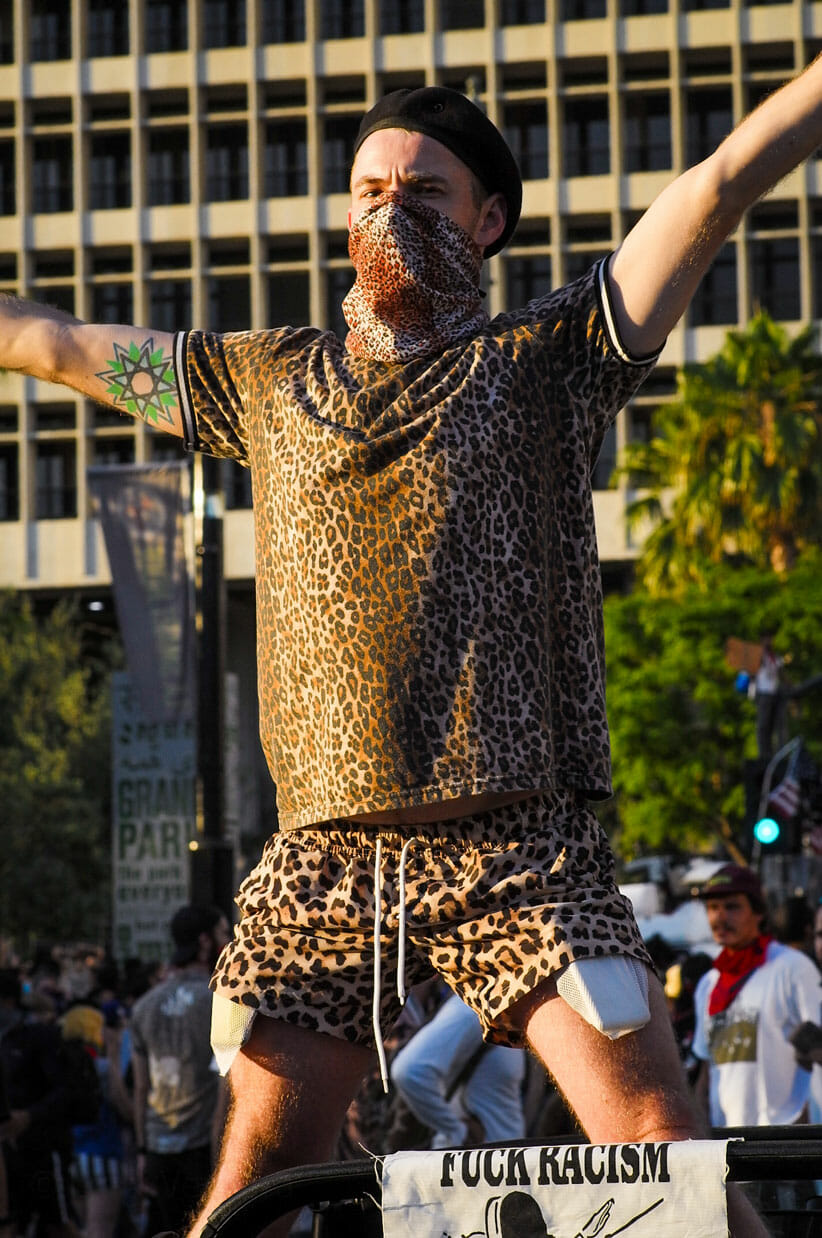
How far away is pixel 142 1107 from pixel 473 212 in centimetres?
775

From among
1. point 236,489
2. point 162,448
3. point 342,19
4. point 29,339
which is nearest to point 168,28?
point 342,19

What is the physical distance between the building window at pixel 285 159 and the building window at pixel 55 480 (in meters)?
→ 10.5

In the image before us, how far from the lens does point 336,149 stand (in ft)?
204

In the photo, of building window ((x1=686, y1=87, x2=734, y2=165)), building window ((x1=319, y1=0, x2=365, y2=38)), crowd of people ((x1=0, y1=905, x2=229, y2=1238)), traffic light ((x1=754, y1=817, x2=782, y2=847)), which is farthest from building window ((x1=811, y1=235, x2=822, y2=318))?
crowd of people ((x1=0, y1=905, x2=229, y2=1238))

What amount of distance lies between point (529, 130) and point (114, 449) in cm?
1686

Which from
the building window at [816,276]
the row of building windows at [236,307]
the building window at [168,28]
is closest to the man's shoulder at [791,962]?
the row of building windows at [236,307]

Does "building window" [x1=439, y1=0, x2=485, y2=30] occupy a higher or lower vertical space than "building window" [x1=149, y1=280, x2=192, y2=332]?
higher

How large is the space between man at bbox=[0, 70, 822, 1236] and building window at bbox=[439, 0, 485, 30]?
204 feet

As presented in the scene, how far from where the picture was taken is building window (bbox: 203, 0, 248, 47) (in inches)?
2463

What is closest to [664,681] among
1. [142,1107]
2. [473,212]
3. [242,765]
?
[242,765]

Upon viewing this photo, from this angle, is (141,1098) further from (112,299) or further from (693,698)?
(112,299)

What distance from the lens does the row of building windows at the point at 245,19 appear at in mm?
61500

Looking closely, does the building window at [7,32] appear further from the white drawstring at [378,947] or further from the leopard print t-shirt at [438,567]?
the white drawstring at [378,947]

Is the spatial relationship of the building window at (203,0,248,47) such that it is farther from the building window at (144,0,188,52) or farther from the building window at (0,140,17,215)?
the building window at (0,140,17,215)
